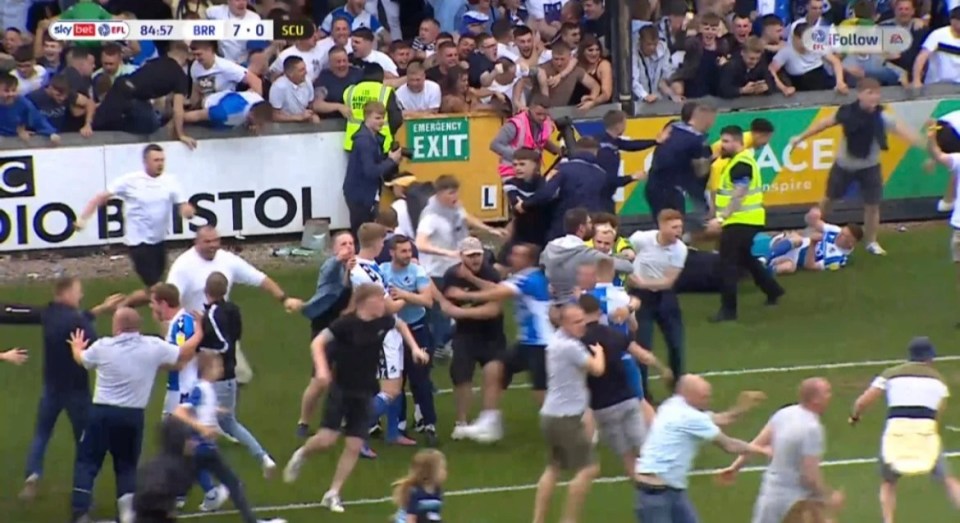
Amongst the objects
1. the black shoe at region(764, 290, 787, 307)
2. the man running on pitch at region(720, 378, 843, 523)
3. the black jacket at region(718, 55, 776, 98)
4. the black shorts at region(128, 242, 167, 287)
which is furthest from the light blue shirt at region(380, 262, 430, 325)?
the black jacket at region(718, 55, 776, 98)

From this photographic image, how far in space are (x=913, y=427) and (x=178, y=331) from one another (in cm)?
516

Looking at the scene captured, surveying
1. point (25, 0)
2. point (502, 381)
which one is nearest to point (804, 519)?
point (502, 381)

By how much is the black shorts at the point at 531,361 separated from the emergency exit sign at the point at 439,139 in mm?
7276

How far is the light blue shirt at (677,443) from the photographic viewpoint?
37.4 ft

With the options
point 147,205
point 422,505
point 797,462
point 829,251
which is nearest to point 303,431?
point 147,205

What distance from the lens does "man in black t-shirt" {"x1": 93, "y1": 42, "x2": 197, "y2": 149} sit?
20.5 m

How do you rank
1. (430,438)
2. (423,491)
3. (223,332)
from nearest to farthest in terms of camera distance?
(423,491) < (223,332) < (430,438)

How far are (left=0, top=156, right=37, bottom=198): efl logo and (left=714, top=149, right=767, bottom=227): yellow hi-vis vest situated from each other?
734cm

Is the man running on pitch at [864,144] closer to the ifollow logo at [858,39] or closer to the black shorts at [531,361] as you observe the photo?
the ifollow logo at [858,39]

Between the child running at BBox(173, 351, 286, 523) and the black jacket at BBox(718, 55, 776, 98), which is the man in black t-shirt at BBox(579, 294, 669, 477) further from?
the black jacket at BBox(718, 55, 776, 98)

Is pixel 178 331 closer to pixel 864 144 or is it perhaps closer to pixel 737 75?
pixel 864 144

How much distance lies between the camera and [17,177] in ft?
66.2

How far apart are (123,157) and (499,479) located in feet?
26.4

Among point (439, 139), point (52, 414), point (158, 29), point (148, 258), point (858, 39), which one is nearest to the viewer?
point (52, 414)
